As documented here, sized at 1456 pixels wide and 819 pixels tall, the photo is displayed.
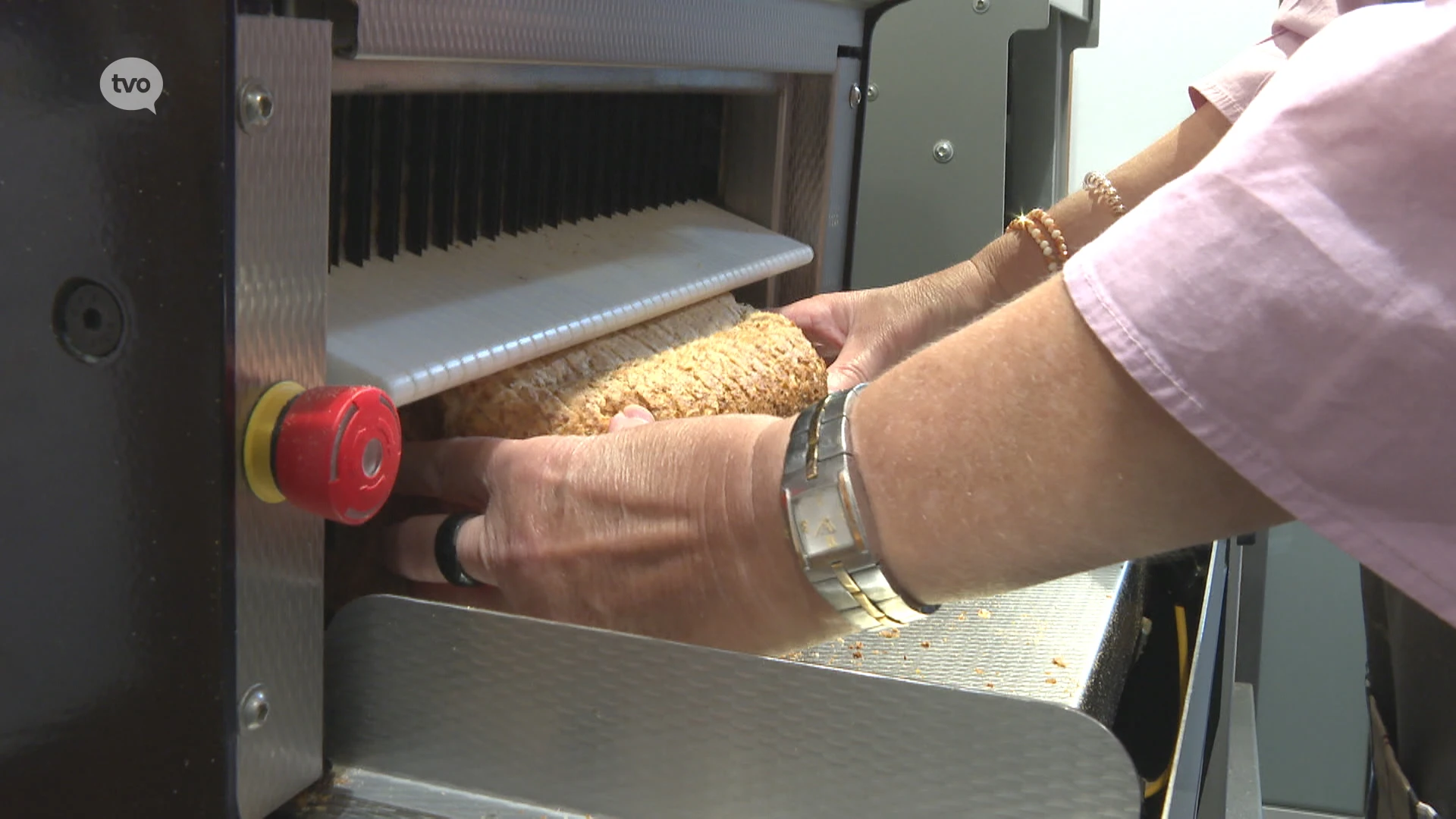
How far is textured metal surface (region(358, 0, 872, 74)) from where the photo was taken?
0.70 metres

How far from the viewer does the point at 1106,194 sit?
4.31ft

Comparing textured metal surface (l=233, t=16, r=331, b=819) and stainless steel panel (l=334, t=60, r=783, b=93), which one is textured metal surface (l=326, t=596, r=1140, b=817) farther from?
stainless steel panel (l=334, t=60, r=783, b=93)

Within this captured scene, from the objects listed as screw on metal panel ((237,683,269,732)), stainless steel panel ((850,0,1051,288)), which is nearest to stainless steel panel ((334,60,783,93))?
screw on metal panel ((237,683,269,732))

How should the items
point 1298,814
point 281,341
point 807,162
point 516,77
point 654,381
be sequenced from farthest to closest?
point 1298,814
point 807,162
point 654,381
point 516,77
point 281,341

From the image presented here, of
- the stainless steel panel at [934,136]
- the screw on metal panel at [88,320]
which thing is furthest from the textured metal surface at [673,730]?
the stainless steel panel at [934,136]

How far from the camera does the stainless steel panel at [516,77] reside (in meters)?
0.74

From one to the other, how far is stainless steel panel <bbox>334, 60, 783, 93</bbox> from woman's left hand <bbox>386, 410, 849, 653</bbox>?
0.88ft

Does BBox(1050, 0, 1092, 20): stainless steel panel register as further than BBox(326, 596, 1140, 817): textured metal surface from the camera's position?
Yes

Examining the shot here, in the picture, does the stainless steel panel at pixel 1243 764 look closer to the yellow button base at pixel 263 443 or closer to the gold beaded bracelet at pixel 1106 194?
the gold beaded bracelet at pixel 1106 194

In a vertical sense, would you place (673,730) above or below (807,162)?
below

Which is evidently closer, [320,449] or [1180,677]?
[320,449]

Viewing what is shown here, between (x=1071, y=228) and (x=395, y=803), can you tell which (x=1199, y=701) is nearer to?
(x=395, y=803)

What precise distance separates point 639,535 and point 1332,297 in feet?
1.47

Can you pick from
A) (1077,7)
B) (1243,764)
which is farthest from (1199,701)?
(1077,7)
